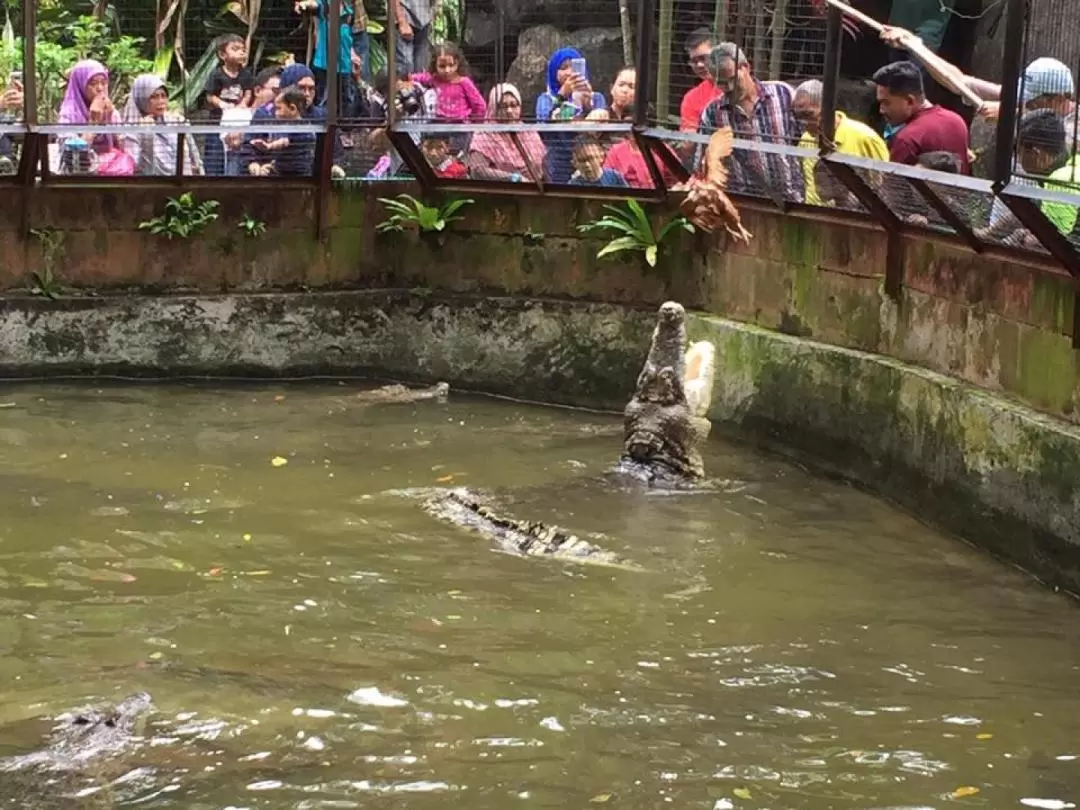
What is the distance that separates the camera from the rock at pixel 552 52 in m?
10.5

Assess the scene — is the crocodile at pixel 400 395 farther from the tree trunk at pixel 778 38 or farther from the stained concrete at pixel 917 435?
the tree trunk at pixel 778 38

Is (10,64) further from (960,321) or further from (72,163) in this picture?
(960,321)

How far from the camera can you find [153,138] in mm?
10945

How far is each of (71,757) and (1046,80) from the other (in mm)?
4751

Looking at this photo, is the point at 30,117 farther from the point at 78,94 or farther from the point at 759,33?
the point at 759,33

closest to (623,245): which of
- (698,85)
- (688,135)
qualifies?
(688,135)

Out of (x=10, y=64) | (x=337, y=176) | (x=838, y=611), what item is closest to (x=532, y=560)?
(x=838, y=611)

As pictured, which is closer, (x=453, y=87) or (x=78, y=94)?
(x=78, y=94)

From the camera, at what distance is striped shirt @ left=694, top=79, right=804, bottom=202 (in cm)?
906

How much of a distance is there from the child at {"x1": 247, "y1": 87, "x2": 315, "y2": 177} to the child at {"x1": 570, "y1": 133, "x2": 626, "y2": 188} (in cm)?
196

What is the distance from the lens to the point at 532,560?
281 inches

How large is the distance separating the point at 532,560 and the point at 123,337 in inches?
209

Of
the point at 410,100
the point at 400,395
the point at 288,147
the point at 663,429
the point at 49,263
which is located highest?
the point at 410,100

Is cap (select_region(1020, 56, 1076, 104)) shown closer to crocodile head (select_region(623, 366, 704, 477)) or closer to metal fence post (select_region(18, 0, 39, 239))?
crocodile head (select_region(623, 366, 704, 477))
